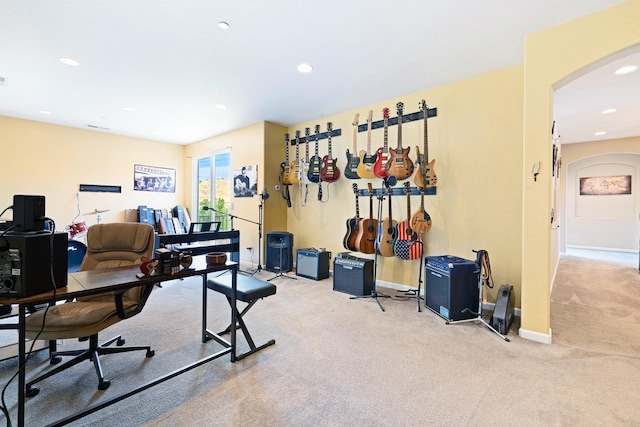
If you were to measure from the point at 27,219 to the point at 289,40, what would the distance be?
2.37 meters

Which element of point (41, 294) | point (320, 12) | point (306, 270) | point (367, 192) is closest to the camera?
point (41, 294)

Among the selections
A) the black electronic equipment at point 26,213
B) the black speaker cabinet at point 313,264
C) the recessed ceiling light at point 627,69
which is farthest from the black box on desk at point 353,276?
the recessed ceiling light at point 627,69

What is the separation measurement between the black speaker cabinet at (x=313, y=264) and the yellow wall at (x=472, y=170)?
0.89m

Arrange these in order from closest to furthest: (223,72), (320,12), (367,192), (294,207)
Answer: (320,12) → (223,72) → (367,192) → (294,207)

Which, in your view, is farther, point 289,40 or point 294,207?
point 294,207

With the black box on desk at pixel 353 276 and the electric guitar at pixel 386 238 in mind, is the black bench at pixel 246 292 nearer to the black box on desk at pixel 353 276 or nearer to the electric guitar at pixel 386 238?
the black box on desk at pixel 353 276

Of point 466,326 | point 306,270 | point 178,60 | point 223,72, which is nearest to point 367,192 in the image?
point 306,270

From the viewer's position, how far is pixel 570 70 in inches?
91.0

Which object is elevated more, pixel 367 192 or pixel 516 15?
pixel 516 15

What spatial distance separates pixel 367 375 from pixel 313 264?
261 centimetres

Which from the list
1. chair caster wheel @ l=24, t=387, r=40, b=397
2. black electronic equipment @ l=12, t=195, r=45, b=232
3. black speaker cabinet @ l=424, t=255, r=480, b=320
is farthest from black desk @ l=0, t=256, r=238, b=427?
black speaker cabinet @ l=424, t=255, r=480, b=320

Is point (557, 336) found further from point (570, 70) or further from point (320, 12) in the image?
point (320, 12)

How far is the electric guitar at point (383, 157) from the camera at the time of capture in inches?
148

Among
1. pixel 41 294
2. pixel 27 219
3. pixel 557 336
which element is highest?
pixel 27 219
